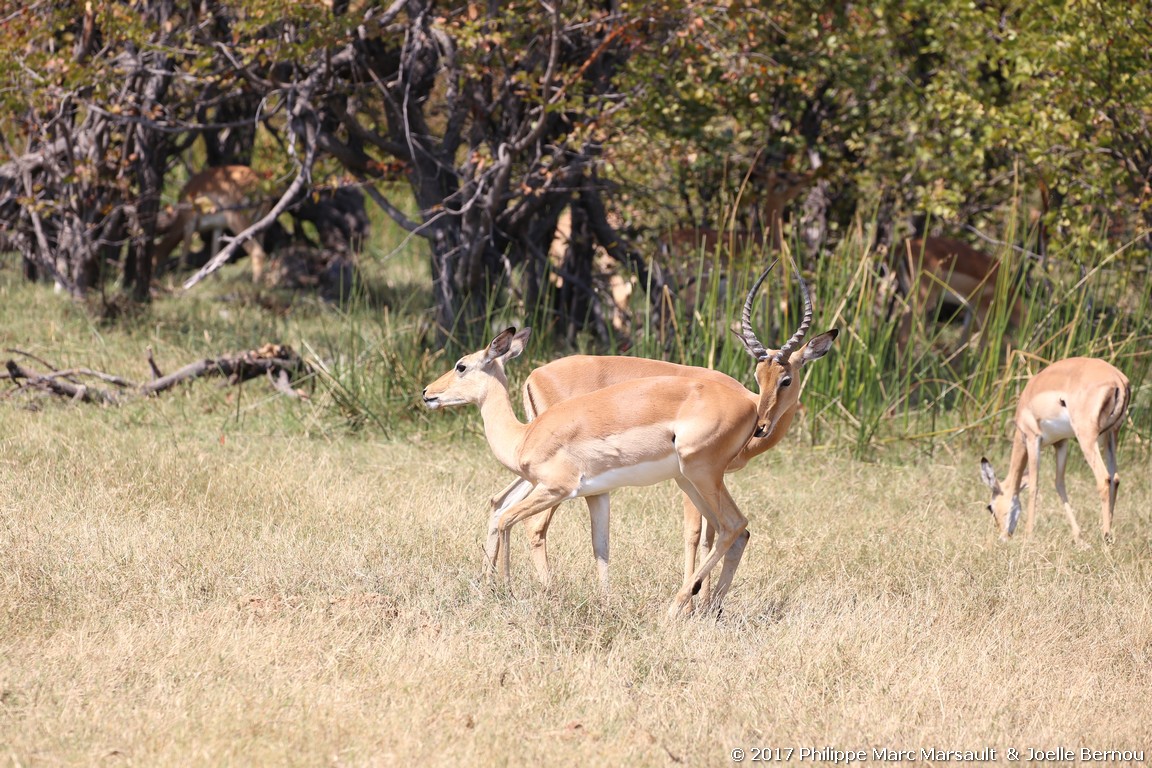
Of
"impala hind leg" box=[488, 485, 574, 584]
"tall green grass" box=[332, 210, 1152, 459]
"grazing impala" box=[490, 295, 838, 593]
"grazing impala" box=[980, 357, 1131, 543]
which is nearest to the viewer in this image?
"impala hind leg" box=[488, 485, 574, 584]

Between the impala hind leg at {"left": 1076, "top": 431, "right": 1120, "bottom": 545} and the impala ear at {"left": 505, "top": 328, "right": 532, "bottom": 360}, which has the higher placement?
the impala ear at {"left": 505, "top": 328, "right": 532, "bottom": 360}

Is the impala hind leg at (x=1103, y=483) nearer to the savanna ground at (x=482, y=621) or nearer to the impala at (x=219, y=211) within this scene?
the savanna ground at (x=482, y=621)

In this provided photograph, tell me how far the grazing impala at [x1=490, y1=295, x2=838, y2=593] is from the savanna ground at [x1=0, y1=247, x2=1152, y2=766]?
0.54 feet

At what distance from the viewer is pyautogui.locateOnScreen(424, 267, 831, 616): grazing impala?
13.9 ft

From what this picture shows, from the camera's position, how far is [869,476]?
22.8ft

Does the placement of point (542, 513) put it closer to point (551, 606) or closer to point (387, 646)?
point (551, 606)

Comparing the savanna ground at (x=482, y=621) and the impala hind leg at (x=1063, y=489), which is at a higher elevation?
the savanna ground at (x=482, y=621)

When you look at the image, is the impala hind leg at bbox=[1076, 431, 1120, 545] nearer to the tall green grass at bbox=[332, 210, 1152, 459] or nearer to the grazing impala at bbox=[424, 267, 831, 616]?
the tall green grass at bbox=[332, 210, 1152, 459]

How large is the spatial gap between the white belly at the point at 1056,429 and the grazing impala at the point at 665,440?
2.34 m

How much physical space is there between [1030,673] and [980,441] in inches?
153

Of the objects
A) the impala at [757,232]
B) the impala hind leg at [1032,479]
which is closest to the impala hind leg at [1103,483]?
the impala hind leg at [1032,479]

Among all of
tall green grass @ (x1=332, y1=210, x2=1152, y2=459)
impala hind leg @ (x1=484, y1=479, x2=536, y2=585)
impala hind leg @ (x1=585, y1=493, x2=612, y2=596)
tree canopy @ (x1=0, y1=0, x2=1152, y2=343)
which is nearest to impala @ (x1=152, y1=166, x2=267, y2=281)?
tree canopy @ (x1=0, y1=0, x2=1152, y2=343)

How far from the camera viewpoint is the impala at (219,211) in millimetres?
11836

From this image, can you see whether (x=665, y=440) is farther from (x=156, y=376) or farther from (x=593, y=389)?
(x=156, y=376)
